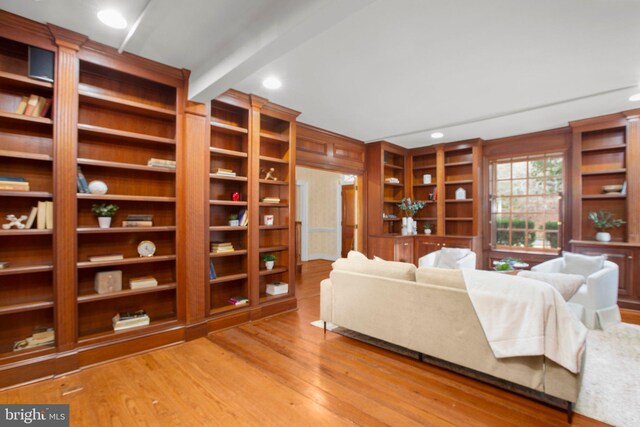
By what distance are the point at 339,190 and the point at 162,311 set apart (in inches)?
232

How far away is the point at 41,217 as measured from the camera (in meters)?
2.32

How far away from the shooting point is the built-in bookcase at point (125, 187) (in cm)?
263

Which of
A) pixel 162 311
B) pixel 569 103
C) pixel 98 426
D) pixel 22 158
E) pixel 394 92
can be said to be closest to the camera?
pixel 98 426

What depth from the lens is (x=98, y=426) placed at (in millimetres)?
1751

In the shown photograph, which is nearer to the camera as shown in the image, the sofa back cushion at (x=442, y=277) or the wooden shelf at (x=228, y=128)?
the sofa back cushion at (x=442, y=277)

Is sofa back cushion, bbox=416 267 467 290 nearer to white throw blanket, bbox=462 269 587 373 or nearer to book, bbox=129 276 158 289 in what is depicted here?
white throw blanket, bbox=462 269 587 373

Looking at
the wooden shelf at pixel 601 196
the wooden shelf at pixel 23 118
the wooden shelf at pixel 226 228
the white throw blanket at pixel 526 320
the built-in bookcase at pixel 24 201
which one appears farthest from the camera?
the wooden shelf at pixel 601 196

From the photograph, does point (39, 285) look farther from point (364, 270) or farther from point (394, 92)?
point (394, 92)

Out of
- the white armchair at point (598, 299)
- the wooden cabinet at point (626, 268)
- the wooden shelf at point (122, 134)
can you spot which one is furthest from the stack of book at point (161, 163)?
the wooden cabinet at point (626, 268)

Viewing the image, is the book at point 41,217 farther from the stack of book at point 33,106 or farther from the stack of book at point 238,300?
the stack of book at point 238,300

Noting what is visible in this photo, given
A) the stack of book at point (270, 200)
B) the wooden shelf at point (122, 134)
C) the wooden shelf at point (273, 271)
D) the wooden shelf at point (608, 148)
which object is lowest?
the wooden shelf at point (273, 271)

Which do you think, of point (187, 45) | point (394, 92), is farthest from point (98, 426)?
point (394, 92)

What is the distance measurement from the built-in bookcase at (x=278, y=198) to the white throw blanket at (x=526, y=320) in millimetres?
2419

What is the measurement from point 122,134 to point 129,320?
170 centimetres
